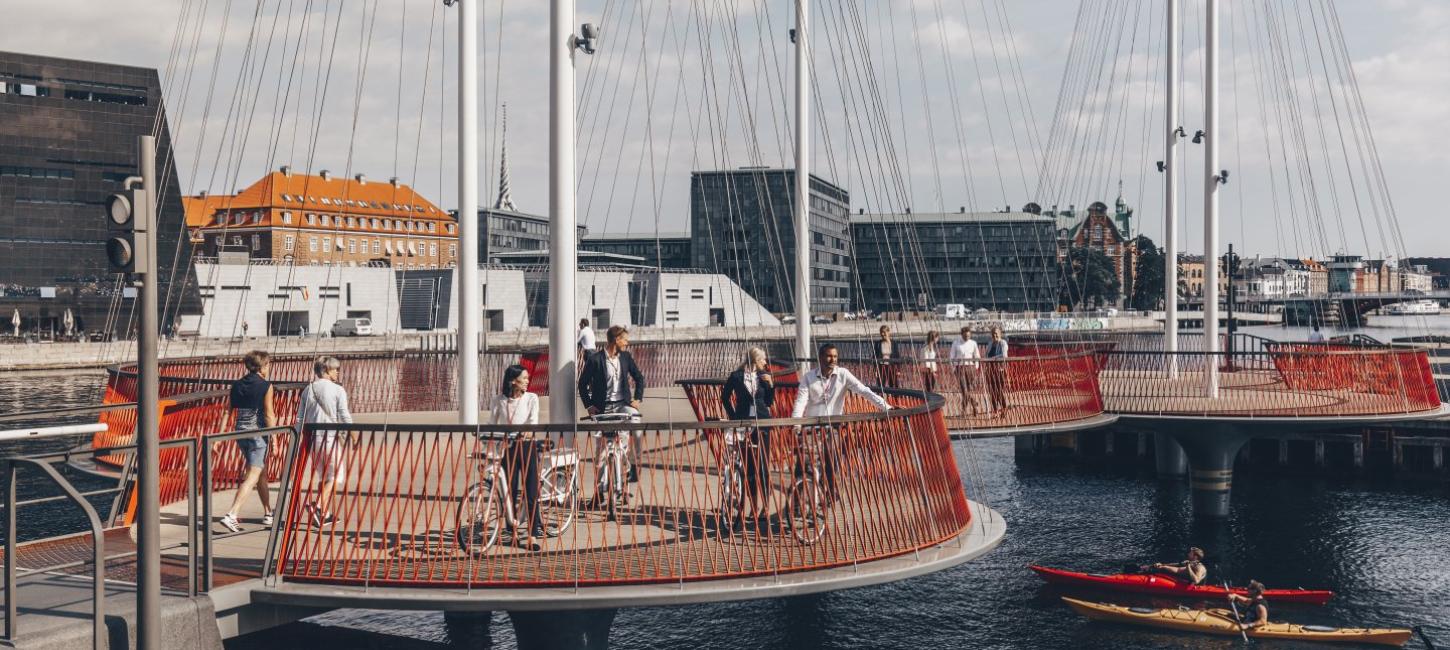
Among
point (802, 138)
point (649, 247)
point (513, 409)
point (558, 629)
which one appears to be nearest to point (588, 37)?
point (513, 409)

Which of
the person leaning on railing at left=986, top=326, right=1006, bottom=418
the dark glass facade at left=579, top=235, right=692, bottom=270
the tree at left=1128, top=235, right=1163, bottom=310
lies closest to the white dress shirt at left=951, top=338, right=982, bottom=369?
the person leaning on railing at left=986, top=326, right=1006, bottom=418

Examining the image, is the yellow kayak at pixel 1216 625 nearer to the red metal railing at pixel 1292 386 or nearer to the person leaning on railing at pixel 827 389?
the red metal railing at pixel 1292 386

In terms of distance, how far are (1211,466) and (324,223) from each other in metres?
124

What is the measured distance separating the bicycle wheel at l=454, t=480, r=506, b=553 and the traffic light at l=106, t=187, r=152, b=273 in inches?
115

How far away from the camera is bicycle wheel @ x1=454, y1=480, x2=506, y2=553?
8.91 metres

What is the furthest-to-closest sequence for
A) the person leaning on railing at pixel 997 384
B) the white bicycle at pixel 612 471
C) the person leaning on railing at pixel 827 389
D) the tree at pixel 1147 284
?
the tree at pixel 1147 284, the person leaning on railing at pixel 997 384, the person leaning on railing at pixel 827 389, the white bicycle at pixel 612 471

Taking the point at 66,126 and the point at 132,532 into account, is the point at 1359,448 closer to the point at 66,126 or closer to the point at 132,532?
the point at 132,532

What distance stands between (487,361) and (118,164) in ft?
250

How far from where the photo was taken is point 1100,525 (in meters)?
27.8

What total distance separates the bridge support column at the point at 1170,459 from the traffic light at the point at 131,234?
30.1 m

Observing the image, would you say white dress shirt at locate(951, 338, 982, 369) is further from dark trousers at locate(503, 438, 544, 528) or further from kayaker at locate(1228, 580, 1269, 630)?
dark trousers at locate(503, 438, 544, 528)

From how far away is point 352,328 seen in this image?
299 ft

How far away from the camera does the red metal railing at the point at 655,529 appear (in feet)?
28.2

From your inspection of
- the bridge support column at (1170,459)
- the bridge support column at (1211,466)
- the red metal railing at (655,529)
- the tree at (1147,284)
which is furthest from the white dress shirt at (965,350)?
the tree at (1147,284)
